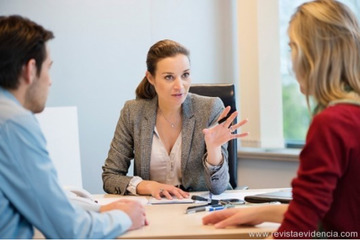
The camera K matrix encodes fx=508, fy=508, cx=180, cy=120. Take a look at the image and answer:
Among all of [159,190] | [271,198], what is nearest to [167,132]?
[159,190]

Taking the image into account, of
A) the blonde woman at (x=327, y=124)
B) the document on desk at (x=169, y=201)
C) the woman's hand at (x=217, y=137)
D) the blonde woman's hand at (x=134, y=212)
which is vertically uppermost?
the blonde woman at (x=327, y=124)

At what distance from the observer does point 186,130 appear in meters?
2.43

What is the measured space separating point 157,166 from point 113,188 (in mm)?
262

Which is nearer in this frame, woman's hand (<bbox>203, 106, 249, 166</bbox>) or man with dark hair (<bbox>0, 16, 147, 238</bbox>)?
man with dark hair (<bbox>0, 16, 147, 238</bbox>)

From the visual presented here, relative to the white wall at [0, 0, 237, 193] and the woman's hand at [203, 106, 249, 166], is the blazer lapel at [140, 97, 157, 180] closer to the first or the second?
the woman's hand at [203, 106, 249, 166]

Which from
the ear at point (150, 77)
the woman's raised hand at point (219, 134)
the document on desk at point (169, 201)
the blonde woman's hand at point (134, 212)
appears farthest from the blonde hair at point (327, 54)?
the ear at point (150, 77)

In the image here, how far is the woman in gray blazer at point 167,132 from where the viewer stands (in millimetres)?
2385

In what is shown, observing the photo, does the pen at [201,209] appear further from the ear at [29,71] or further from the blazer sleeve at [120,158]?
the ear at [29,71]

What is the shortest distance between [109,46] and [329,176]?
2.77m

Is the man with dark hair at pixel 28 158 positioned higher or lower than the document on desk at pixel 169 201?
higher

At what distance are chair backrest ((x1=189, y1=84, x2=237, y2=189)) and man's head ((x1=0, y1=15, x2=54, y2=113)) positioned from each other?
1.40m

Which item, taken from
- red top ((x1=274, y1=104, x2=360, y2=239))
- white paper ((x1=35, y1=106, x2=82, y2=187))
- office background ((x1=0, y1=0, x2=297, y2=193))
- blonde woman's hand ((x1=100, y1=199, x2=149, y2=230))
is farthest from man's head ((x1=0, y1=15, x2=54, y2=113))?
office background ((x1=0, y1=0, x2=297, y2=193))

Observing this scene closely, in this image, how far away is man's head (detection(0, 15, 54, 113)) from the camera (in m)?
1.37

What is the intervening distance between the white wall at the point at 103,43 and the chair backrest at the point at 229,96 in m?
1.08
